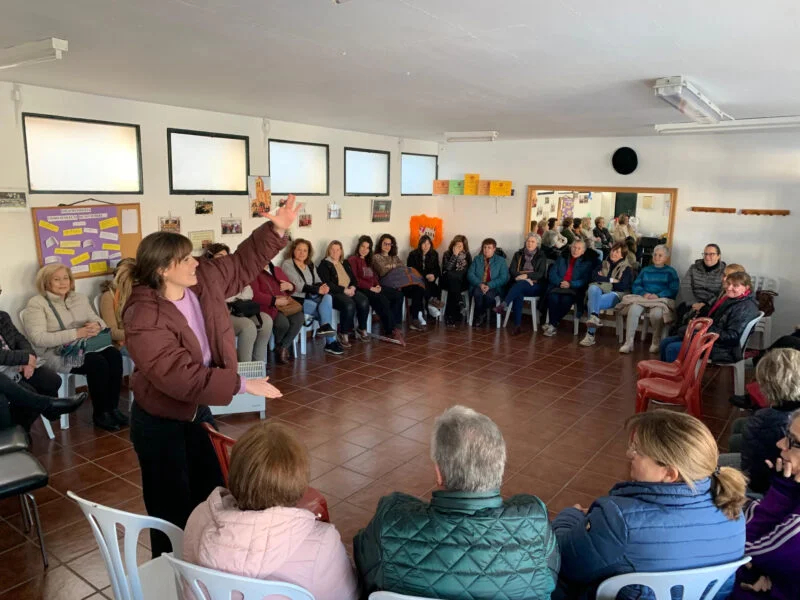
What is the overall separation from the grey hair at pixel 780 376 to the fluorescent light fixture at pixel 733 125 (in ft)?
12.6

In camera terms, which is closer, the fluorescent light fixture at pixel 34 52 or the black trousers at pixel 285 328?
the fluorescent light fixture at pixel 34 52

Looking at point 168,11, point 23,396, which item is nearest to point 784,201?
point 168,11

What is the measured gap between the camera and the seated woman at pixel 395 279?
747 centimetres

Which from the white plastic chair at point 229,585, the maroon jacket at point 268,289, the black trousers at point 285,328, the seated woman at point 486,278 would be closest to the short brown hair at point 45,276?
the maroon jacket at point 268,289

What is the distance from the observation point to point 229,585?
132 cm

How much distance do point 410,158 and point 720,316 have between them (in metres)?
5.13

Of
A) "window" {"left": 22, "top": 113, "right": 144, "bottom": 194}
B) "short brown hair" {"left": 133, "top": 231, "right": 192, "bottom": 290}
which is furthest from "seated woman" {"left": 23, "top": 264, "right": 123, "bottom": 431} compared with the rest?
"short brown hair" {"left": 133, "top": 231, "right": 192, "bottom": 290}

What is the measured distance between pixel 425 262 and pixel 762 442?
597 centimetres

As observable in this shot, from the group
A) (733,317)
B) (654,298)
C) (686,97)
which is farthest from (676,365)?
(654,298)

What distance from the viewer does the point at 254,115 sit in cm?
614

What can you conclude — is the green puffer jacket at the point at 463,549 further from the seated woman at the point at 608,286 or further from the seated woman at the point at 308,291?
the seated woman at the point at 608,286

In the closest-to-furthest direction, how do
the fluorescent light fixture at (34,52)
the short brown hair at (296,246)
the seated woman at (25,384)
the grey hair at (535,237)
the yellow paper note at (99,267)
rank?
1. the fluorescent light fixture at (34,52)
2. the seated woman at (25,384)
3. the yellow paper note at (99,267)
4. the short brown hair at (296,246)
5. the grey hair at (535,237)

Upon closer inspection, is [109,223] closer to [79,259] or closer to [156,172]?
[79,259]

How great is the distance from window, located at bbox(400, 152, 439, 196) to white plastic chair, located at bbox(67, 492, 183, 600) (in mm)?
7282
